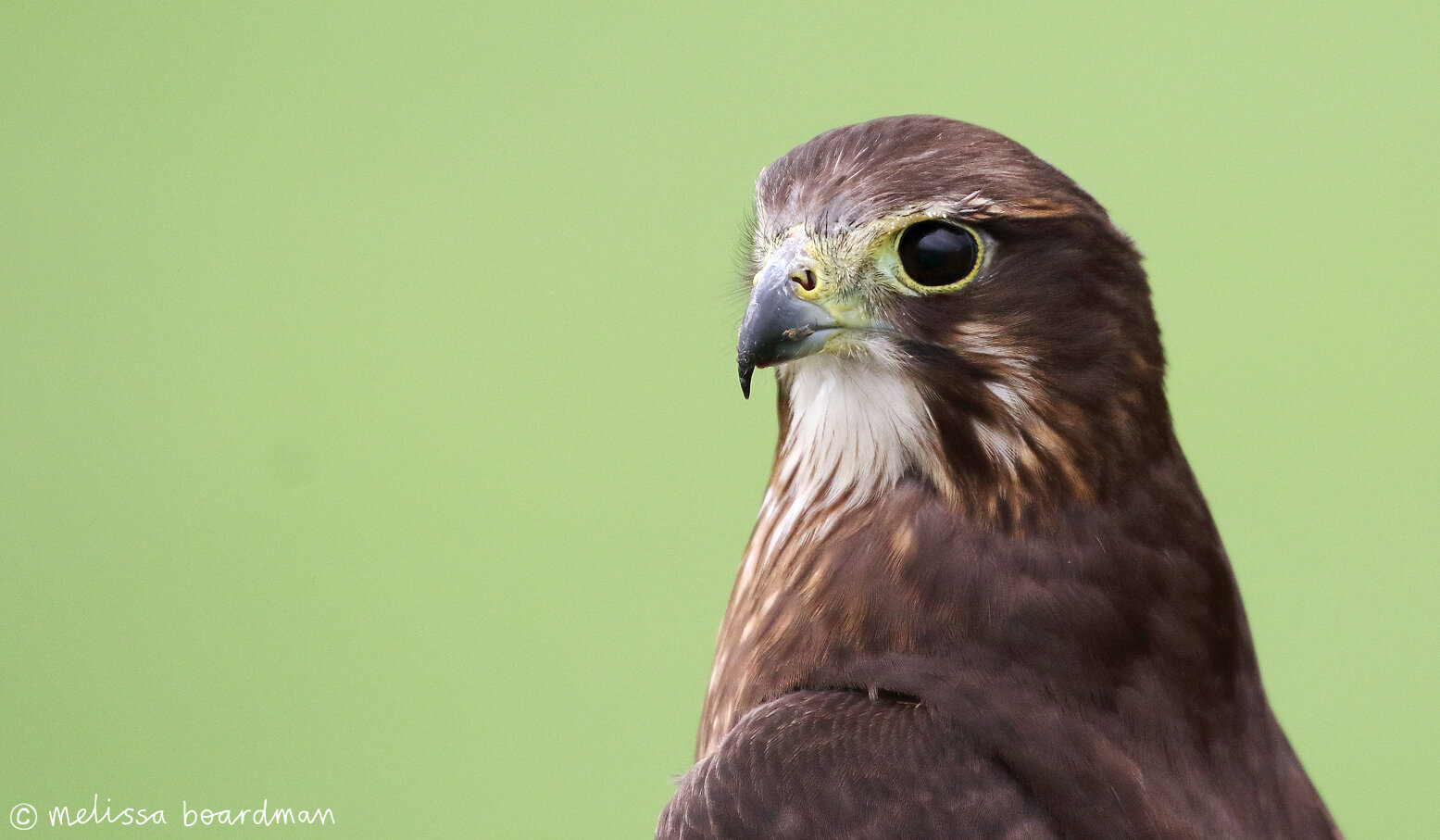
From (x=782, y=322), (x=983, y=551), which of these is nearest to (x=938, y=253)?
(x=782, y=322)

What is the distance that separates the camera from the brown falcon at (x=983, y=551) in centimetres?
155

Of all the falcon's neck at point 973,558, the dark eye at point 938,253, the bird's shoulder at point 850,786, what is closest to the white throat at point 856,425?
the falcon's neck at point 973,558

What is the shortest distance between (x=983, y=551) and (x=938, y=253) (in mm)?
336

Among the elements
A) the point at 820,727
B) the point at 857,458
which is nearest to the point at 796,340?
the point at 857,458

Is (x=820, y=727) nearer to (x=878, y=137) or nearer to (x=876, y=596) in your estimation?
(x=876, y=596)

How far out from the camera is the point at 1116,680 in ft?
5.34

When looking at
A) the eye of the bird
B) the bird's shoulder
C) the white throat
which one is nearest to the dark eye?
the eye of the bird

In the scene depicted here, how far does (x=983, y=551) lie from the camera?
166 centimetres

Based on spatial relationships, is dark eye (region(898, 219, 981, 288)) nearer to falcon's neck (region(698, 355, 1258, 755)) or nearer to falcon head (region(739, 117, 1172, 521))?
falcon head (region(739, 117, 1172, 521))

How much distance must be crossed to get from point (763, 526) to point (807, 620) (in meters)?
0.22

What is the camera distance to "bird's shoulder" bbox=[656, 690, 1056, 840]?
1497mm

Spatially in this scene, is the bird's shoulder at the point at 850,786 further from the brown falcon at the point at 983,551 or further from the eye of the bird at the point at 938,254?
the eye of the bird at the point at 938,254

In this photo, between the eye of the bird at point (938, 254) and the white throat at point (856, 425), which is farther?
the white throat at point (856, 425)

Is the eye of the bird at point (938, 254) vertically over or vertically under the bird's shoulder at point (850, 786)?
over
